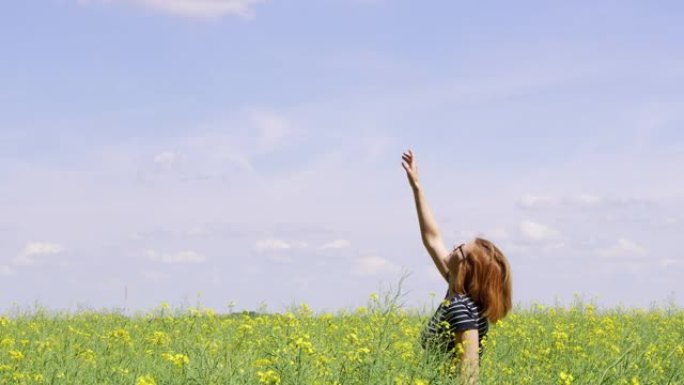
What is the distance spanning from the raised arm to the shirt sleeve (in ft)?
2.04

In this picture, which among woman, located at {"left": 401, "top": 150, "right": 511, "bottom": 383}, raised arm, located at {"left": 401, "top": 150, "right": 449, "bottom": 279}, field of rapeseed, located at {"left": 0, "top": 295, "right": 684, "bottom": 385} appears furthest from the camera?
raised arm, located at {"left": 401, "top": 150, "right": 449, "bottom": 279}

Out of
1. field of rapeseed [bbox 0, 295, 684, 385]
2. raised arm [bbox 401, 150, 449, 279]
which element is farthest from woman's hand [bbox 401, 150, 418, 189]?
field of rapeseed [bbox 0, 295, 684, 385]

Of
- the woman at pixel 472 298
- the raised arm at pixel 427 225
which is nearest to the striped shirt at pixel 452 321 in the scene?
the woman at pixel 472 298

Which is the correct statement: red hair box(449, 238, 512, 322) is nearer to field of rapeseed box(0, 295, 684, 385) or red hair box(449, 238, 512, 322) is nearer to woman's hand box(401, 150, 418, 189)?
field of rapeseed box(0, 295, 684, 385)

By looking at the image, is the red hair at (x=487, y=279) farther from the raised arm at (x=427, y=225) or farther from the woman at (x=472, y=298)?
the raised arm at (x=427, y=225)

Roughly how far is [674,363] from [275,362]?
3.81 meters

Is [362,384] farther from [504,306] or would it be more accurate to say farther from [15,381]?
[15,381]

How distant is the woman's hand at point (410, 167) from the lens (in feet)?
22.0

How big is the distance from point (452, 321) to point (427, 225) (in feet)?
3.50

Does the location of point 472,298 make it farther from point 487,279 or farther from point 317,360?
Result: point 317,360

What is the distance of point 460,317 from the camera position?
5422mm

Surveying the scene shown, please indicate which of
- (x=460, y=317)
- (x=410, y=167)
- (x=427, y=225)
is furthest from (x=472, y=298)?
(x=410, y=167)

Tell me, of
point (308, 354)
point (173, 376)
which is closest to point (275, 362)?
point (308, 354)

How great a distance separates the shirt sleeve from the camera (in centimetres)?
540
